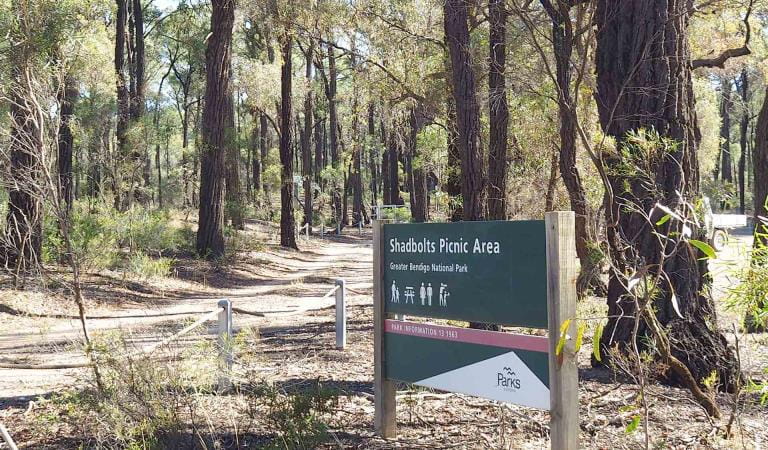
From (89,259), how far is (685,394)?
1272cm

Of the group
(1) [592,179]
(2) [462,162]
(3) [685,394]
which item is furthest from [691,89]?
(1) [592,179]

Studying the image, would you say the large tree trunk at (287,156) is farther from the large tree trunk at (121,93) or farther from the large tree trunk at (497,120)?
the large tree trunk at (497,120)

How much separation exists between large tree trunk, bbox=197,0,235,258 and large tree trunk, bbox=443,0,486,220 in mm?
11864

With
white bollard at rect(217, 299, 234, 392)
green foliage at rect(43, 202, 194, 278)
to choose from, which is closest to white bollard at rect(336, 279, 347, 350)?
white bollard at rect(217, 299, 234, 392)

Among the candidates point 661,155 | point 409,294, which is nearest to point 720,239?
point 409,294

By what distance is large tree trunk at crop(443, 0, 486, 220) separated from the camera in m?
9.47

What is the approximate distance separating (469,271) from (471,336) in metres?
0.42

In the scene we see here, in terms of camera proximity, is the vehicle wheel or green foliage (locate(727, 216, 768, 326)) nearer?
green foliage (locate(727, 216, 768, 326))

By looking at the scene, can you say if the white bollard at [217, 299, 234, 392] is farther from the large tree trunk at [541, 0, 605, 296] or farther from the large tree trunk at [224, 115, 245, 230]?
the large tree trunk at [224, 115, 245, 230]

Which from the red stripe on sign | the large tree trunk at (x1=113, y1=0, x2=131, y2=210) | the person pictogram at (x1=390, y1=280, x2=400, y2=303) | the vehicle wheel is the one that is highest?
the large tree trunk at (x1=113, y1=0, x2=131, y2=210)

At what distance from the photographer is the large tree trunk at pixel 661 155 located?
6.38 meters

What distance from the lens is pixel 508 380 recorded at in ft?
14.5

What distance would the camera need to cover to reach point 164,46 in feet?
162

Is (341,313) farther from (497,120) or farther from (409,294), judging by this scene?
(497,120)
